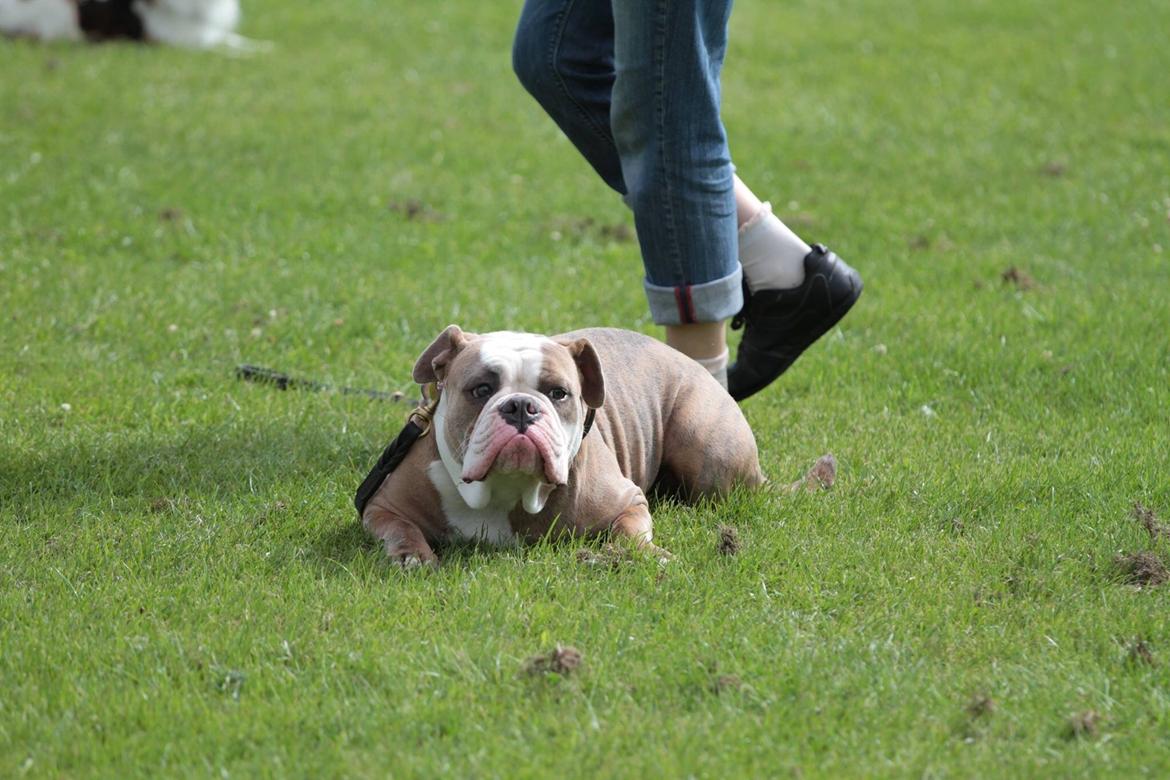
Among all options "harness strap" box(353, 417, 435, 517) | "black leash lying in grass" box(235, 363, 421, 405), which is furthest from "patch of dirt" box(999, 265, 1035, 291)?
"harness strap" box(353, 417, 435, 517)

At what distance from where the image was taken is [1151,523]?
4137 millimetres

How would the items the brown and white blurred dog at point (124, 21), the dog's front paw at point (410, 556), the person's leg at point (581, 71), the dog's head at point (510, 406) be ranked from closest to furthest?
the dog's head at point (510, 406) < the dog's front paw at point (410, 556) < the person's leg at point (581, 71) < the brown and white blurred dog at point (124, 21)

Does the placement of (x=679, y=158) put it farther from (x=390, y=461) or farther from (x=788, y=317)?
(x=390, y=461)

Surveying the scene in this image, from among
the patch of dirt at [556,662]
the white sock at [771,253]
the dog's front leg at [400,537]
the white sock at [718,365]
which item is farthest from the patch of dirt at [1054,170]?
the patch of dirt at [556,662]

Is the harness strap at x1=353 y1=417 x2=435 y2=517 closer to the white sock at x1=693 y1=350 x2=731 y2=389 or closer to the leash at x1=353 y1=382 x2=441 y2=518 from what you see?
the leash at x1=353 y1=382 x2=441 y2=518

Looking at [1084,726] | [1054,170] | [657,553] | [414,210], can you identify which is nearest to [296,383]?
[657,553]

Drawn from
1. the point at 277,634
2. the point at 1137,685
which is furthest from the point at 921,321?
the point at 277,634

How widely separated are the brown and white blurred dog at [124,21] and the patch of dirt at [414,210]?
4864mm

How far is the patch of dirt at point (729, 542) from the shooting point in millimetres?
4070

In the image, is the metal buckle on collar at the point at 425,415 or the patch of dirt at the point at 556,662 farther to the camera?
the metal buckle on collar at the point at 425,415

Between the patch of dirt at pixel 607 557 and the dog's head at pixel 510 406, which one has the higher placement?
the dog's head at pixel 510 406

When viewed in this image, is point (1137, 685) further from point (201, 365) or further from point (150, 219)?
point (150, 219)

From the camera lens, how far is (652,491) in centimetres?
466

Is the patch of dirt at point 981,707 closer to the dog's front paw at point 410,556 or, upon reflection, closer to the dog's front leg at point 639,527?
the dog's front leg at point 639,527
